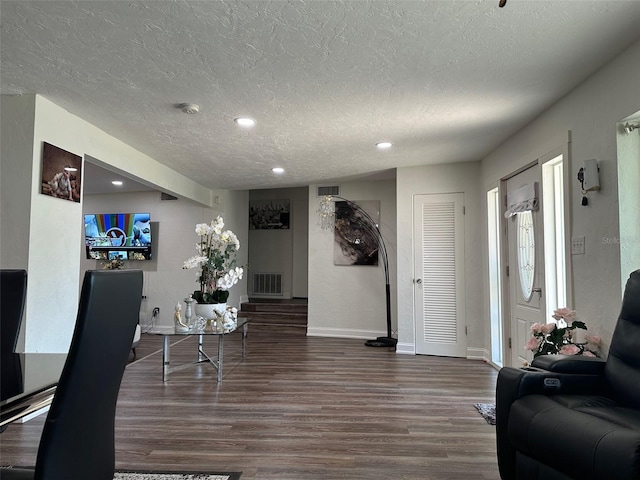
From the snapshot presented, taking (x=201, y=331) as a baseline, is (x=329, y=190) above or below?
above

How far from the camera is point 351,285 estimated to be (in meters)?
6.00

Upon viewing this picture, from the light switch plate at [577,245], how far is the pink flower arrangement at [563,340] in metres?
0.42

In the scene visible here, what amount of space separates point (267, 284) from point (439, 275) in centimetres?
421

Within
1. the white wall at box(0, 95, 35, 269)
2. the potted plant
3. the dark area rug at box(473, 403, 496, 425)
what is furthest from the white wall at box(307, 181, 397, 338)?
the white wall at box(0, 95, 35, 269)

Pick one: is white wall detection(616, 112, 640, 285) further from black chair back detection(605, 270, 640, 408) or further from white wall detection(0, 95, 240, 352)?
white wall detection(0, 95, 240, 352)

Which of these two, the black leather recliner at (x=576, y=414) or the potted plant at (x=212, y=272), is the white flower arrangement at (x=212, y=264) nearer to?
the potted plant at (x=212, y=272)

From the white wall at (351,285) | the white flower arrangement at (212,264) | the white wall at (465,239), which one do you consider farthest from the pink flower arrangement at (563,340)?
the white wall at (351,285)

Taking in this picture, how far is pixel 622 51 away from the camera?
2.22 m

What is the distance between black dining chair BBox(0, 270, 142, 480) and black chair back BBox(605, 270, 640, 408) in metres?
2.19

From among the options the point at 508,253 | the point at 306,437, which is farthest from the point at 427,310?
the point at 306,437

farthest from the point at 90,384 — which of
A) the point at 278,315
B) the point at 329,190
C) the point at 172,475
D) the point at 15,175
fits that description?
the point at 278,315

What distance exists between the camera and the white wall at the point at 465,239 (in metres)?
4.67

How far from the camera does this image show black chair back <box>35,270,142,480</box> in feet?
2.98

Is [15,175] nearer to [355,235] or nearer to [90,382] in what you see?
[90,382]
